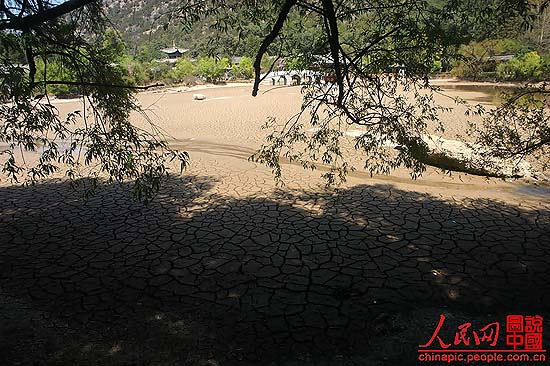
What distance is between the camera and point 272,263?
4.74 meters

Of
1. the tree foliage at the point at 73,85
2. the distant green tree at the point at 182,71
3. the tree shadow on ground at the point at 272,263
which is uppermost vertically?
the distant green tree at the point at 182,71

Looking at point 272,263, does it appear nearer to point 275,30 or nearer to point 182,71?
point 275,30

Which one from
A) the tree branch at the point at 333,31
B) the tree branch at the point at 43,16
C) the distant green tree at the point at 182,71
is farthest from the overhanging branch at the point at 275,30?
the distant green tree at the point at 182,71

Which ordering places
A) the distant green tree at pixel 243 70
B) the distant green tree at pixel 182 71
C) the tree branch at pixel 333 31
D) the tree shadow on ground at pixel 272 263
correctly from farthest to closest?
the distant green tree at pixel 243 70 → the distant green tree at pixel 182 71 → the tree shadow on ground at pixel 272 263 → the tree branch at pixel 333 31

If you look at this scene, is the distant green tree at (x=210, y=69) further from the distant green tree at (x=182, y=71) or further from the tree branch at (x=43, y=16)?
the tree branch at (x=43, y=16)

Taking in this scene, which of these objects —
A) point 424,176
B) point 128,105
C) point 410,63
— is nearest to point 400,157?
point 410,63

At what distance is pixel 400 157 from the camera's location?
439cm

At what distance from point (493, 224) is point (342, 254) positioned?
2548mm

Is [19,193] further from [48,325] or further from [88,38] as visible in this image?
[48,325]

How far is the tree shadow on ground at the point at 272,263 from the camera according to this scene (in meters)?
3.73

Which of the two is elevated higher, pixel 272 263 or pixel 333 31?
pixel 333 31

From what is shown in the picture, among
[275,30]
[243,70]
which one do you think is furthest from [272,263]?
[243,70]

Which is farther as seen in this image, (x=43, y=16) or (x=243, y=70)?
(x=243, y=70)

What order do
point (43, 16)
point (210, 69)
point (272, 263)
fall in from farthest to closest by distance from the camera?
point (210, 69) < point (272, 263) < point (43, 16)
